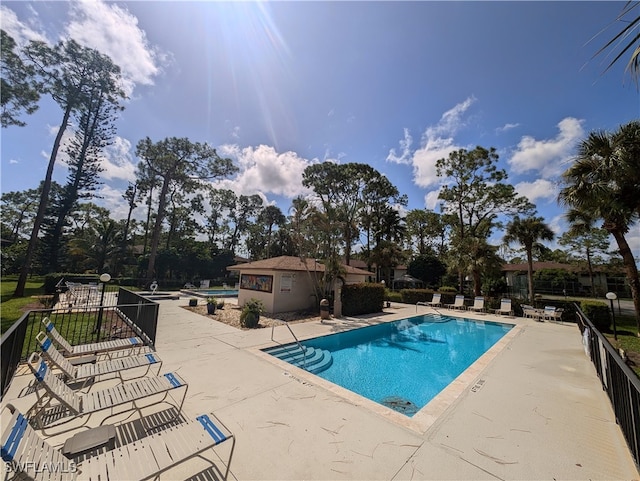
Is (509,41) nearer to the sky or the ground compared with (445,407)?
nearer to the sky

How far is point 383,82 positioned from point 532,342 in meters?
12.0

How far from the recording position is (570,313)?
14820 mm

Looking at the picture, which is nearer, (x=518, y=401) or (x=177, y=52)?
(x=518, y=401)

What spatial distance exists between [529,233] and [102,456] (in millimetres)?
23705

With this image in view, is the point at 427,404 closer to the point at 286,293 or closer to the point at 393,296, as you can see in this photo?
the point at 286,293

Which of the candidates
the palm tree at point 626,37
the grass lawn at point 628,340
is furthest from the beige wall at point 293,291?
the palm tree at point 626,37

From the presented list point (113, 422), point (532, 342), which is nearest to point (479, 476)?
point (113, 422)

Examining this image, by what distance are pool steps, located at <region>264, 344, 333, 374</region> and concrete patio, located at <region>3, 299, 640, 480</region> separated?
975mm

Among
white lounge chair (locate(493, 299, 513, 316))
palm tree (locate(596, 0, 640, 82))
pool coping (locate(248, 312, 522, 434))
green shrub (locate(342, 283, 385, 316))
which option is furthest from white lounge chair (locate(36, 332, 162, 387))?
white lounge chair (locate(493, 299, 513, 316))

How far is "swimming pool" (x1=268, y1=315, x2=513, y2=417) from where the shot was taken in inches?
255

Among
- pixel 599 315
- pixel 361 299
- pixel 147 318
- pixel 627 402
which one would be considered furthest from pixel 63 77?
pixel 599 315

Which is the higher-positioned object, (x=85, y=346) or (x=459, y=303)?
(x=459, y=303)

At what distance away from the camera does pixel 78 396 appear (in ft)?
11.3

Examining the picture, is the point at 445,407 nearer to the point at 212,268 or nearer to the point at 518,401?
the point at 518,401
